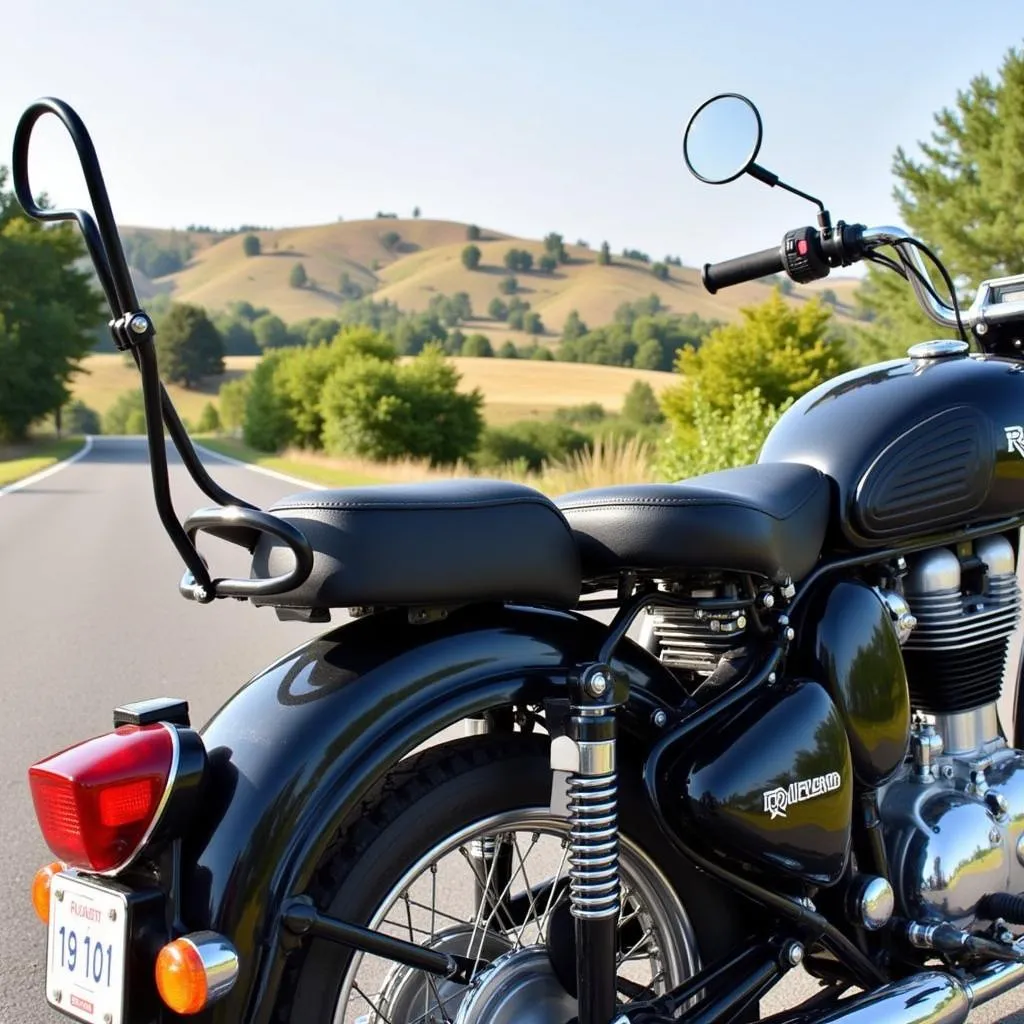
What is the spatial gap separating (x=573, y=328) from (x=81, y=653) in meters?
108

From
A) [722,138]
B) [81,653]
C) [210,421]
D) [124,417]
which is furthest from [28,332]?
[722,138]

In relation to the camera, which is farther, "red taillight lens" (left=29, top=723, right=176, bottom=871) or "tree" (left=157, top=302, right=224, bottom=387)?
"tree" (left=157, top=302, right=224, bottom=387)

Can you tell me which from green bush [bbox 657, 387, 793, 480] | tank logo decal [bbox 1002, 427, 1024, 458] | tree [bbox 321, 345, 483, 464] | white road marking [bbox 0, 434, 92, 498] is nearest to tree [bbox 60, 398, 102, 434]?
white road marking [bbox 0, 434, 92, 498]

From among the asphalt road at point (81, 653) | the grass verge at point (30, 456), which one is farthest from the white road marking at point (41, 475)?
the asphalt road at point (81, 653)

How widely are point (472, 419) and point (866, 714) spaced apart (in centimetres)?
3993

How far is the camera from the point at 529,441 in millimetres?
48594

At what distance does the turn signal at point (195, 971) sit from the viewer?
1575mm

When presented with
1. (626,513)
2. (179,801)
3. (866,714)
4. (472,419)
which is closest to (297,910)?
(179,801)

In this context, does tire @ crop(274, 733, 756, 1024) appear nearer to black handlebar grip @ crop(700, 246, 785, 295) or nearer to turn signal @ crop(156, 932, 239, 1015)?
turn signal @ crop(156, 932, 239, 1015)

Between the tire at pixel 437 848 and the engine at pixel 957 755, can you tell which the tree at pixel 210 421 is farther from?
the tire at pixel 437 848

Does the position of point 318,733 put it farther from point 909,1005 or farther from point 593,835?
point 909,1005

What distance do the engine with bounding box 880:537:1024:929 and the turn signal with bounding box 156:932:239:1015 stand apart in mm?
1375

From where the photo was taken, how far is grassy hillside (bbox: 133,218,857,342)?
129 metres

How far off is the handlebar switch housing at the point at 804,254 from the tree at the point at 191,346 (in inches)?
3777
